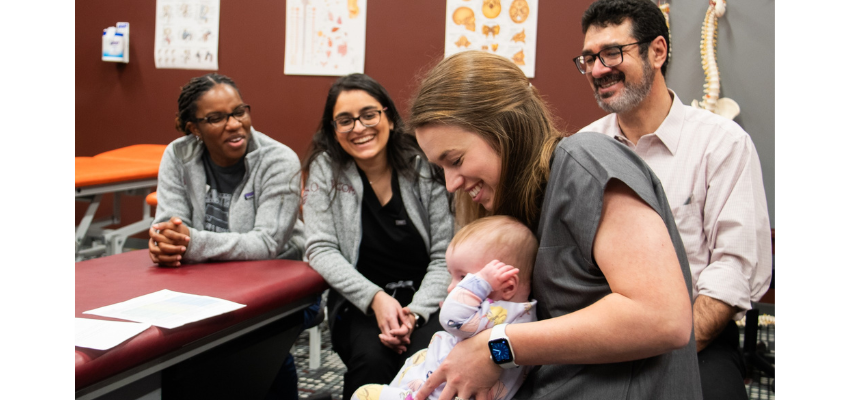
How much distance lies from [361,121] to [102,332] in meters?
1.22

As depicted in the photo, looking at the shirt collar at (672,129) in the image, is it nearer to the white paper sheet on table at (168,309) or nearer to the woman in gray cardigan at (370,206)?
the woman in gray cardigan at (370,206)

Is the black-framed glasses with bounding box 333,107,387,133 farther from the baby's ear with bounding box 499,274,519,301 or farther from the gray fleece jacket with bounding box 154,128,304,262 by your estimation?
the baby's ear with bounding box 499,274,519,301

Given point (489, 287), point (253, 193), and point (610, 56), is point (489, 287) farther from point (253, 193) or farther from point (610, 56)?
point (253, 193)

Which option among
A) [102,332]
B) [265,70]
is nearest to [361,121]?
[102,332]

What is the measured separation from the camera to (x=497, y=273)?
1.12m

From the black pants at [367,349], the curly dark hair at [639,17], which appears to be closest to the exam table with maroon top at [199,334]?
the black pants at [367,349]

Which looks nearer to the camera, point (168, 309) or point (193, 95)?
point (168, 309)

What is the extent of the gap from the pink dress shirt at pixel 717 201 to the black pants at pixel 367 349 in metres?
0.92

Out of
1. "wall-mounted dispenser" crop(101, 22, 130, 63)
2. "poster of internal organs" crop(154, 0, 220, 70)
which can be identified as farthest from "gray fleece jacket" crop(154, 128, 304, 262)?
"wall-mounted dispenser" crop(101, 22, 130, 63)

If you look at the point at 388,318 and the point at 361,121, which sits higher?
the point at 361,121

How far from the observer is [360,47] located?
4.14 metres

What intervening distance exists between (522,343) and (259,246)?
1359 millimetres
